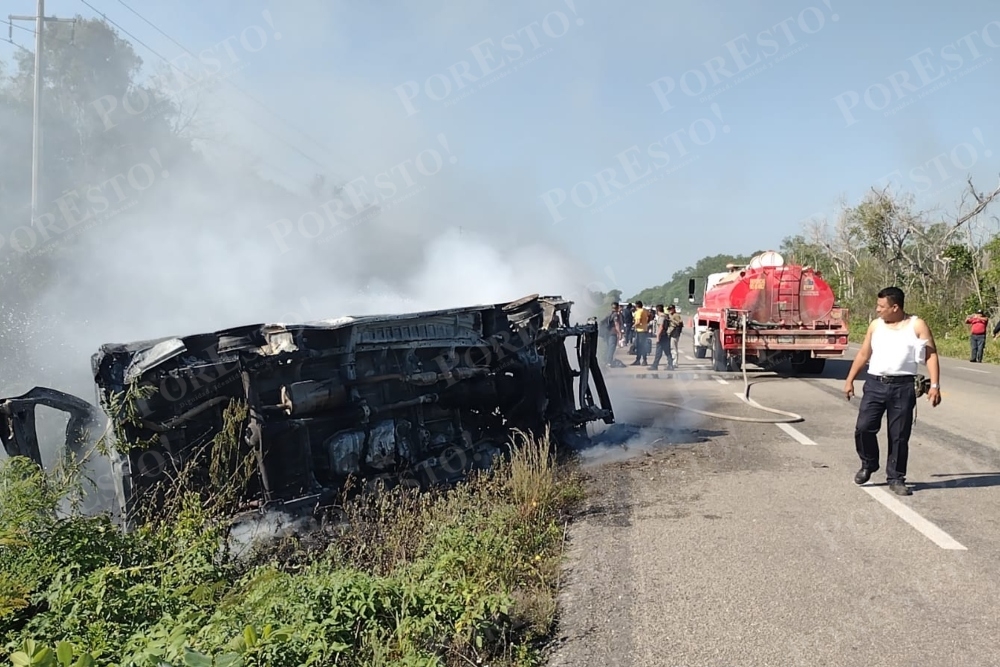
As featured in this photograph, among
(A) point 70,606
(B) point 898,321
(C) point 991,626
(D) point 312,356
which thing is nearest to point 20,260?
(D) point 312,356

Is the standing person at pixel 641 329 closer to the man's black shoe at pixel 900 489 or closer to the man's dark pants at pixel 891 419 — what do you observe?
the man's dark pants at pixel 891 419

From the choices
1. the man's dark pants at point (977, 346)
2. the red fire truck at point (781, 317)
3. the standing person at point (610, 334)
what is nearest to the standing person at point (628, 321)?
the standing person at point (610, 334)

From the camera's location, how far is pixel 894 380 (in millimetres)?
5754

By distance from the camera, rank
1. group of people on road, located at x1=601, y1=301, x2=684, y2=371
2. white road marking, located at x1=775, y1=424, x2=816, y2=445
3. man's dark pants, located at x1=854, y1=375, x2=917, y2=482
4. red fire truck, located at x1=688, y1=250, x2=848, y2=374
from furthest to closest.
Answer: group of people on road, located at x1=601, y1=301, x2=684, y2=371 < red fire truck, located at x1=688, y1=250, x2=848, y2=374 < white road marking, located at x1=775, y1=424, x2=816, y2=445 < man's dark pants, located at x1=854, y1=375, x2=917, y2=482

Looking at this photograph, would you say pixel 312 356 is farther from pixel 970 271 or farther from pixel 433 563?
pixel 970 271

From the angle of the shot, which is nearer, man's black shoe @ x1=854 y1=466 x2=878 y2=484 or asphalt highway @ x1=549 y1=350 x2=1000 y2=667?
asphalt highway @ x1=549 y1=350 x2=1000 y2=667

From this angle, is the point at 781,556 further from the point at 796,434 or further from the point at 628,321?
the point at 628,321

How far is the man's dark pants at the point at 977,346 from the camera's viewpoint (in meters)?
20.8

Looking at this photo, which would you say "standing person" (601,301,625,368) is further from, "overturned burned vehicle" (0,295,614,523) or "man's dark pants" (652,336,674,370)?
"overturned burned vehicle" (0,295,614,523)

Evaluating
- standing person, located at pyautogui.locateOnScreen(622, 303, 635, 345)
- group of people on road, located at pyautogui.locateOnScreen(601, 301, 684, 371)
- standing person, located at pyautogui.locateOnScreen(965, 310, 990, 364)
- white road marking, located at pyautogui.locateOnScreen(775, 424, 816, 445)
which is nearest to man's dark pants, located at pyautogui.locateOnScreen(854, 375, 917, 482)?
white road marking, located at pyautogui.locateOnScreen(775, 424, 816, 445)

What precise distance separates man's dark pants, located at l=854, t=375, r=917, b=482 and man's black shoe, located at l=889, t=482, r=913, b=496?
3 cm

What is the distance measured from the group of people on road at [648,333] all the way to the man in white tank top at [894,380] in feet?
36.5

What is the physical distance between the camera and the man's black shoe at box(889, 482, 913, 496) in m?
5.75

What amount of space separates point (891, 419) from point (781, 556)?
1976 mm
